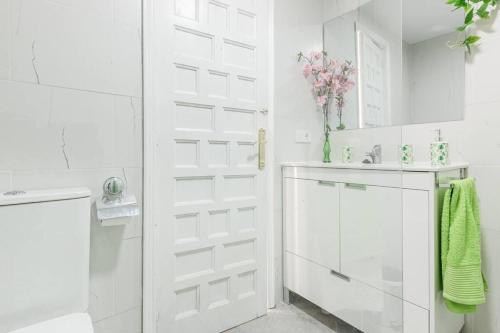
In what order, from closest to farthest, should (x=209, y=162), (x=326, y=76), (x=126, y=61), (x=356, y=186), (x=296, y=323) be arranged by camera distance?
(x=126, y=61) → (x=356, y=186) → (x=209, y=162) → (x=296, y=323) → (x=326, y=76)

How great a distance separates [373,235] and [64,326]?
1236 mm

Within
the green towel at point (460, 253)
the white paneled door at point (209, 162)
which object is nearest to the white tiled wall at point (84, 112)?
the white paneled door at point (209, 162)

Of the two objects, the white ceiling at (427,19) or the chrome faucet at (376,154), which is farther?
the white ceiling at (427,19)

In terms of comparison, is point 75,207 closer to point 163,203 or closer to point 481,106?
point 163,203

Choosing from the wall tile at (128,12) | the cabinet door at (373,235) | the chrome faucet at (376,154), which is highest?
the wall tile at (128,12)

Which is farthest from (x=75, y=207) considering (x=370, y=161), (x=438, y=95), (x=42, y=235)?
(x=438, y=95)

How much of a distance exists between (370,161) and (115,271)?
4.05ft

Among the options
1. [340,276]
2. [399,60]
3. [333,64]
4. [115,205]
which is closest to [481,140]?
[399,60]

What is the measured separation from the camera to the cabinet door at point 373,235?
1.22 metres

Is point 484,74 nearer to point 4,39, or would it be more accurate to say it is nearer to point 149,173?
point 149,173

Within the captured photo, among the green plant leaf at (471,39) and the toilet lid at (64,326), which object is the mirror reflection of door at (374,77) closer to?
the green plant leaf at (471,39)

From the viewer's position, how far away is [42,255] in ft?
3.02

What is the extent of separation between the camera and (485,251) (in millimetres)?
1391

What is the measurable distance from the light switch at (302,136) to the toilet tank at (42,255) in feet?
4.30
